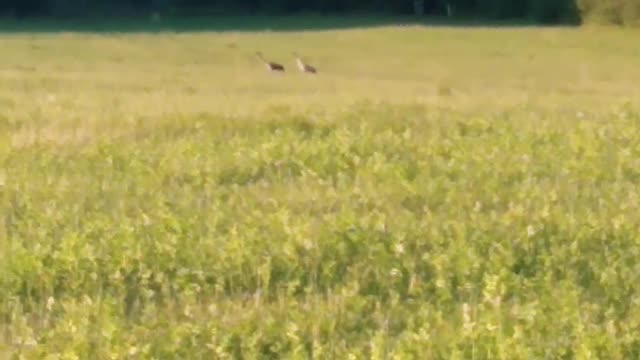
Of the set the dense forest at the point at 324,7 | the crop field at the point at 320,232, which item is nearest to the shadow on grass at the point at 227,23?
the dense forest at the point at 324,7

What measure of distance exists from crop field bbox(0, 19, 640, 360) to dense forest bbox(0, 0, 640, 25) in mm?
39683

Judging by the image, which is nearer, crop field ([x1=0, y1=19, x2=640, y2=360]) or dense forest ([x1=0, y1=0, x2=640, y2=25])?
crop field ([x1=0, y1=19, x2=640, y2=360])

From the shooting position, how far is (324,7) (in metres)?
62.2

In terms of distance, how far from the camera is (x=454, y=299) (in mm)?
6195

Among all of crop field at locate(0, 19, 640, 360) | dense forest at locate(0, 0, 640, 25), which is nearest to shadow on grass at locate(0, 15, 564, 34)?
dense forest at locate(0, 0, 640, 25)

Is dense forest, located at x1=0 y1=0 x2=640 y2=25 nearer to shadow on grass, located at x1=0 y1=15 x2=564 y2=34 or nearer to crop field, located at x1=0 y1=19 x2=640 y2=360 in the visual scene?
shadow on grass, located at x1=0 y1=15 x2=564 y2=34

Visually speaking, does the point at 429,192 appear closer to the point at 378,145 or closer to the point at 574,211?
the point at 574,211

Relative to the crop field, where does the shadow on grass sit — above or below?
below

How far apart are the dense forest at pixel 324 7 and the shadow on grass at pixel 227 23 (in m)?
1.36

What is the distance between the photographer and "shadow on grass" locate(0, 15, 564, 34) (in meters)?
49.1

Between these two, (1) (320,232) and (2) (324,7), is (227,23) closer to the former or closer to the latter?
(2) (324,7)

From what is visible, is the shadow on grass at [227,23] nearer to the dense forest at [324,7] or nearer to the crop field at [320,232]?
the dense forest at [324,7]

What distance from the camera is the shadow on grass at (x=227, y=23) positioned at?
49.1 meters

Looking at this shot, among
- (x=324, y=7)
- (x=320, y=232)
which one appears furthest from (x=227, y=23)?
(x=320, y=232)
